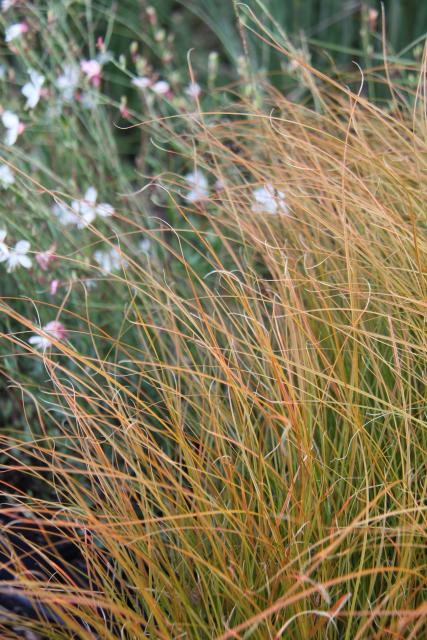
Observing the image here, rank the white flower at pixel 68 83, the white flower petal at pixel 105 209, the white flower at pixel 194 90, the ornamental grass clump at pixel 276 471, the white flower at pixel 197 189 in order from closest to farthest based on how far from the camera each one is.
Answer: the ornamental grass clump at pixel 276 471, the white flower petal at pixel 105 209, the white flower at pixel 197 189, the white flower at pixel 194 90, the white flower at pixel 68 83

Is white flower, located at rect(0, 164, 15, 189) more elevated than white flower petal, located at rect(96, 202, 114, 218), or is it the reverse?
white flower, located at rect(0, 164, 15, 189)

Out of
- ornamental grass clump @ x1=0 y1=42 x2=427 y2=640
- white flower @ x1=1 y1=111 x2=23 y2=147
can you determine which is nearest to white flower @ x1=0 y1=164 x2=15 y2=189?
white flower @ x1=1 y1=111 x2=23 y2=147

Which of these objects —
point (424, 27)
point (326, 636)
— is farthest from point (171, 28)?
point (326, 636)

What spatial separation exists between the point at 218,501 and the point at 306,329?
33cm

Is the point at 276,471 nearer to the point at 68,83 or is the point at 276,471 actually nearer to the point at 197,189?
the point at 197,189

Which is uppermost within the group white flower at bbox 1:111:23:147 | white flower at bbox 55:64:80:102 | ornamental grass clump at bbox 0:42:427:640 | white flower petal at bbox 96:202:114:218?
white flower at bbox 1:111:23:147

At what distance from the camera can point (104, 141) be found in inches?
80.7

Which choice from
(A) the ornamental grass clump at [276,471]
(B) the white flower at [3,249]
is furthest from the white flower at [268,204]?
(B) the white flower at [3,249]

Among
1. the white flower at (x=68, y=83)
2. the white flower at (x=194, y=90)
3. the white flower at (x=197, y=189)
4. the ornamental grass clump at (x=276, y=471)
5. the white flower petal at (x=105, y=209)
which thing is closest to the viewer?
the ornamental grass clump at (x=276, y=471)

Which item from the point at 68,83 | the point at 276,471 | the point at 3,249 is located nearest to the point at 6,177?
the point at 3,249

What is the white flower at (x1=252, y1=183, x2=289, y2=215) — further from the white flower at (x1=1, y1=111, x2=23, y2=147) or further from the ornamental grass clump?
the white flower at (x1=1, y1=111, x2=23, y2=147)

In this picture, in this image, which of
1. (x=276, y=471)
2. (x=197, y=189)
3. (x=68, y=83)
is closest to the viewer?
(x=276, y=471)

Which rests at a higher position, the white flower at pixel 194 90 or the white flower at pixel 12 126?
the white flower at pixel 12 126

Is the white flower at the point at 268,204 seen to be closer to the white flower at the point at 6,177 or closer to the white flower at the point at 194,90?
the white flower at the point at 194,90
